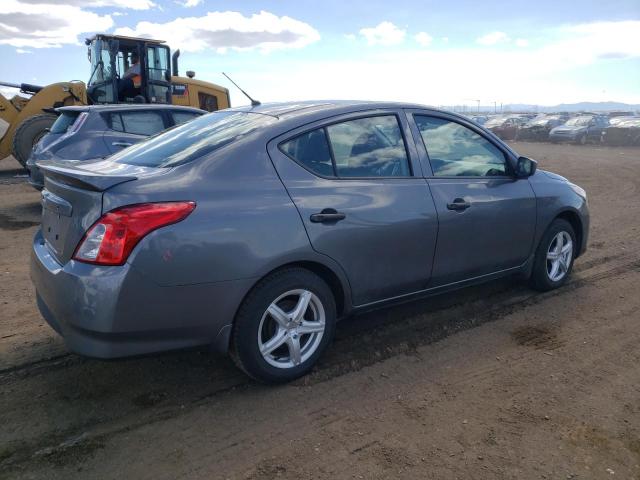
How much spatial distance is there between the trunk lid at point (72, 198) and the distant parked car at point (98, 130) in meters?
4.91

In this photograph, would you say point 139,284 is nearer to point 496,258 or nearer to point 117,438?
point 117,438

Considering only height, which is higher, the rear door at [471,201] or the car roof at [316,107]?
the car roof at [316,107]

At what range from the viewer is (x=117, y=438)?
2838mm

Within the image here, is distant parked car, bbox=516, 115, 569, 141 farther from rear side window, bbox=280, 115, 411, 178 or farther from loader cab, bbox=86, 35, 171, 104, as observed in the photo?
rear side window, bbox=280, 115, 411, 178

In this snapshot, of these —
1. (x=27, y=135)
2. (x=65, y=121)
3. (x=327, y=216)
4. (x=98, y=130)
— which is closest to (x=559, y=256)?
(x=327, y=216)

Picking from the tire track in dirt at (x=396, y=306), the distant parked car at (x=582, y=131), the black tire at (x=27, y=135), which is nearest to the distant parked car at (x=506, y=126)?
the distant parked car at (x=582, y=131)

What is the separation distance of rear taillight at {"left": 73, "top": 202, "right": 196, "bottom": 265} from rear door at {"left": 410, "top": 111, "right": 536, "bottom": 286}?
1979mm

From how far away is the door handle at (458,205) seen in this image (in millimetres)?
3955

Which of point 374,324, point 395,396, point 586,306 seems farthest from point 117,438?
point 586,306

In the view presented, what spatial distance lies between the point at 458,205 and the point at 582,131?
30034mm

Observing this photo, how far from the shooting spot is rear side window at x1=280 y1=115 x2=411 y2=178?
3.43 metres

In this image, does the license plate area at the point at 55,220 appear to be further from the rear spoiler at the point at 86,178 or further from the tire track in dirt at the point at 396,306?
the tire track in dirt at the point at 396,306

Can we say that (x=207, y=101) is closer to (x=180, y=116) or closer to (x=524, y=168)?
(x=180, y=116)

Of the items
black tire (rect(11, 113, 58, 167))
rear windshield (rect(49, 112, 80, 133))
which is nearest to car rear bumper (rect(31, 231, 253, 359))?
rear windshield (rect(49, 112, 80, 133))
